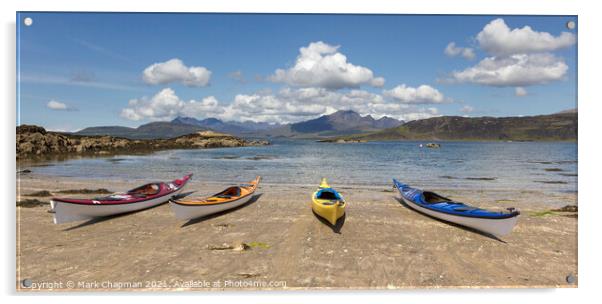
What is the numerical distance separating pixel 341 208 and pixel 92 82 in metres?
7.05

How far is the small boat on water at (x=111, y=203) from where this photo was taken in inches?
281

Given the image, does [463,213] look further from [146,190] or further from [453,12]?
[146,190]

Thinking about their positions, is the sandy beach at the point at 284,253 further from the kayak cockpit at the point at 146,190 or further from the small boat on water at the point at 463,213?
the kayak cockpit at the point at 146,190

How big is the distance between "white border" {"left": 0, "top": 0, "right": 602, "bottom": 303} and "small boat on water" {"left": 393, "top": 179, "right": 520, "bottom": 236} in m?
1.32

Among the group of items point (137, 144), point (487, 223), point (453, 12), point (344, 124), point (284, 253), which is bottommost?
point (284, 253)

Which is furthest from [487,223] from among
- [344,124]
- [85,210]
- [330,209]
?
[344,124]

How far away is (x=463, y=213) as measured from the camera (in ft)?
25.2

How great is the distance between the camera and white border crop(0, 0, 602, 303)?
17.4ft

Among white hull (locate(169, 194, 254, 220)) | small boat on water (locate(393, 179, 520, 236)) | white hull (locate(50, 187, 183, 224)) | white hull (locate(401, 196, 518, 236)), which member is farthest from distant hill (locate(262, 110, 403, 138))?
white hull (locate(50, 187, 183, 224))

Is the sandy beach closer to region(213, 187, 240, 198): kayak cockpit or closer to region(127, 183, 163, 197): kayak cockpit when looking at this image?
region(127, 183, 163, 197): kayak cockpit

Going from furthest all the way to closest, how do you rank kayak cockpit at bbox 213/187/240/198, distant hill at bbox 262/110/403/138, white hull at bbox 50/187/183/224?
distant hill at bbox 262/110/403/138 → kayak cockpit at bbox 213/187/240/198 → white hull at bbox 50/187/183/224

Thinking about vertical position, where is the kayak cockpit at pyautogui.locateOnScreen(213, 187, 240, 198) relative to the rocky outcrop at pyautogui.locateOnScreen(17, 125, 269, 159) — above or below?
below

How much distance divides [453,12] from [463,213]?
5.15m
